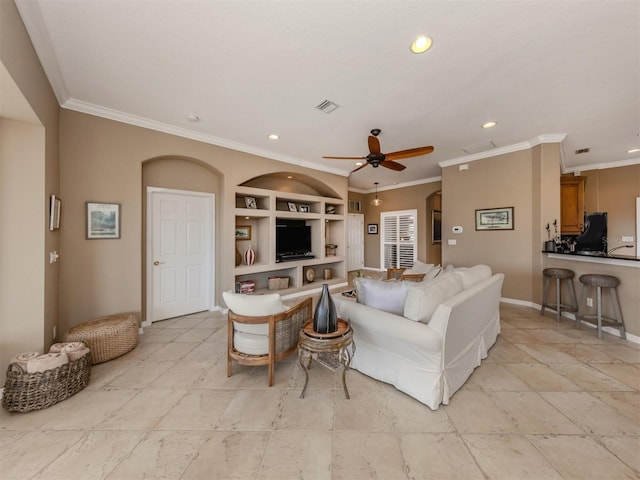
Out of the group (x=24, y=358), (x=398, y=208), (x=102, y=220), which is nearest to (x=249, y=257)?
(x=102, y=220)

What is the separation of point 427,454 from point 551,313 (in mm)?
3939

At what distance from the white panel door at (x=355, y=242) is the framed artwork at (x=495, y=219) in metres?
3.80

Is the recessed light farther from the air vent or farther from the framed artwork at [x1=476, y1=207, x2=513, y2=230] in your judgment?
the framed artwork at [x1=476, y1=207, x2=513, y2=230]

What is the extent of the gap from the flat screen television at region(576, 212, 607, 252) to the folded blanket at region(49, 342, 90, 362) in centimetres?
769

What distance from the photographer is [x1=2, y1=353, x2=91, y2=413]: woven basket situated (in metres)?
1.82

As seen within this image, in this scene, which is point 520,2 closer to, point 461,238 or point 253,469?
point 253,469

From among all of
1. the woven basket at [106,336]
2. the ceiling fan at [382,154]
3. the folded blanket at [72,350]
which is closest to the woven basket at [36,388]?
the folded blanket at [72,350]

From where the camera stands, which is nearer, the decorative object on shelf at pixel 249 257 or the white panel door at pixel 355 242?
the decorative object on shelf at pixel 249 257

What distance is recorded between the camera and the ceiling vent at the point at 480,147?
4164 millimetres

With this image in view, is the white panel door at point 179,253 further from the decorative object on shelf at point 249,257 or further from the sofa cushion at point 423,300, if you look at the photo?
the sofa cushion at point 423,300

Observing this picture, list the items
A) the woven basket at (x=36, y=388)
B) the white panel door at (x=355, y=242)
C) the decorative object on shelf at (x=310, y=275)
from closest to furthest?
1. the woven basket at (x=36, y=388)
2. the decorative object on shelf at (x=310, y=275)
3. the white panel door at (x=355, y=242)

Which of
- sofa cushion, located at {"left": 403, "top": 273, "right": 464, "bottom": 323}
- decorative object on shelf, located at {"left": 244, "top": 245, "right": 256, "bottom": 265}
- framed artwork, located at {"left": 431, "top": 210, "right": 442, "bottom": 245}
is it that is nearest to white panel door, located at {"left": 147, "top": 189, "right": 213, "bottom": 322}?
decorative object on shelf, located at {"left": 244, "top": 245, "right": 256, "bottom": 265}

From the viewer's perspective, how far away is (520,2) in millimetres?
1624

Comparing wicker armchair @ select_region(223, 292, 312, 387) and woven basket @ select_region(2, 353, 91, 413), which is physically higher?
wicker armchair @ select_region(223, 292, 312, 387)
